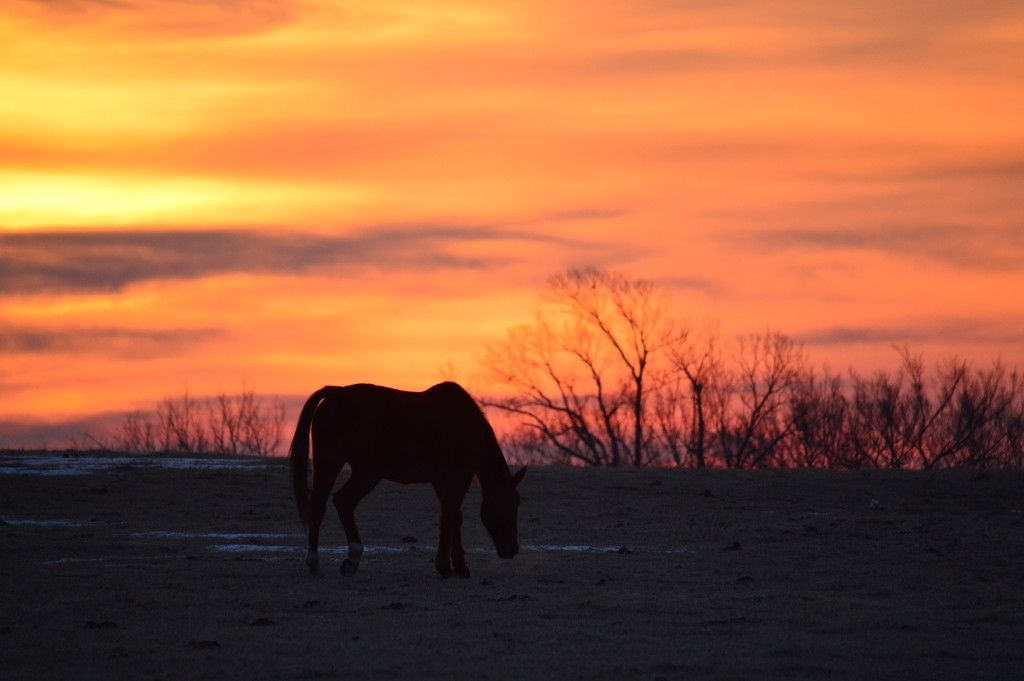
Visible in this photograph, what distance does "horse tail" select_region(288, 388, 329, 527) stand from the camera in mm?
13320

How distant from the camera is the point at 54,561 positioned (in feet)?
45.1

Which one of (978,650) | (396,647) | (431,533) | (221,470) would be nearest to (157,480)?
(221,470)

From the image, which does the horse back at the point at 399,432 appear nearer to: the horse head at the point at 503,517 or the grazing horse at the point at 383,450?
the grazing horse at the point at 383,450

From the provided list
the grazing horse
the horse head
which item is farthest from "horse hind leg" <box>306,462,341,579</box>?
the horse head

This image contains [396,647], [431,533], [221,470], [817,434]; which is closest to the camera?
[396,647]

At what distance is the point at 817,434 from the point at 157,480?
44468 millimetres

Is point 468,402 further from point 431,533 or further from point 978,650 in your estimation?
point 978,650

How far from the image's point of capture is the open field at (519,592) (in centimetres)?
856

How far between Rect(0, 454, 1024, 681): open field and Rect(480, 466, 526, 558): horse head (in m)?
0.37

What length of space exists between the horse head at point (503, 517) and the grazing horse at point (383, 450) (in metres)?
0.50

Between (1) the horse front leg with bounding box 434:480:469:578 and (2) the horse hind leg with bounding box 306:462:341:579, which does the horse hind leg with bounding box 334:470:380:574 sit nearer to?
(2) the horse hind leg with bounding box 306:462:341:579

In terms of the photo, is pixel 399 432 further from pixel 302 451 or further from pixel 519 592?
pixel 519 592

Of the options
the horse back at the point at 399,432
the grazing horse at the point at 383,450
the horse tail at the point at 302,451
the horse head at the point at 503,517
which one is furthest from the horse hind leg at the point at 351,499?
the horse head at the point at 503,517

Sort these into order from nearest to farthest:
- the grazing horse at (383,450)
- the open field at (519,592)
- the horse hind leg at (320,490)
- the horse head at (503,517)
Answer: the open field at (519,592)
the horse hind leg at (320,490)
the grazing horse at (383,450)
the horse head at (503,517)
